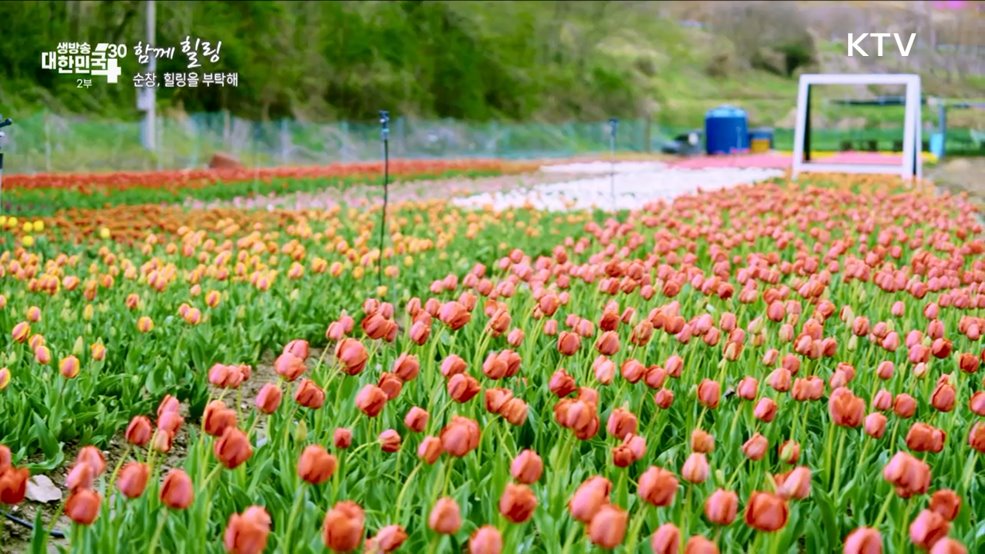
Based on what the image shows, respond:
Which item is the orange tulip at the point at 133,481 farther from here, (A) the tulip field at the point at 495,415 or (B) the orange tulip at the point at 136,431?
(B) the orange tulip at the point at 136,431

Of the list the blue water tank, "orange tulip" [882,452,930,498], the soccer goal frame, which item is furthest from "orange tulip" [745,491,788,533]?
the blue water tank

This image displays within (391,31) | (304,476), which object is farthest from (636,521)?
(391,31)

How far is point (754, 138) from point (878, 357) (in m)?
35.6

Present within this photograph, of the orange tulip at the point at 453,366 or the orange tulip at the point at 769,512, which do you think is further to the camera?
the orange tulip at the point at 453,366

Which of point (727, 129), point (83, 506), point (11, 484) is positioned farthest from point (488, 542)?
point (727, 129)

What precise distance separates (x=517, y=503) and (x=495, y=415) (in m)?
0.95

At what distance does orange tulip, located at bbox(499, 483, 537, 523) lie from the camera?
1817mm

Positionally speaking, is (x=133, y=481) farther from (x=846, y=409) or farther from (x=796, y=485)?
(x=846, y=409)

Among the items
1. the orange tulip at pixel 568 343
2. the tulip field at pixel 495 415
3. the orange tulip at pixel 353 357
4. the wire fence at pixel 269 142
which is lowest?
the tulip field at pixel 495 415

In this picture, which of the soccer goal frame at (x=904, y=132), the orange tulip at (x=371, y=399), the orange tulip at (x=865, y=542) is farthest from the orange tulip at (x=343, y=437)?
the soccer goal frame at (x=904, y=132)

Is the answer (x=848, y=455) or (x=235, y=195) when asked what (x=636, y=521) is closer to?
(x=848, y=455)

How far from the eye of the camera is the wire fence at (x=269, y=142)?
55.6 ft

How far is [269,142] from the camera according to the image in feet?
75.2

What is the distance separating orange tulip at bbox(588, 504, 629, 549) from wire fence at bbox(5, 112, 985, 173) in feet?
44.9
